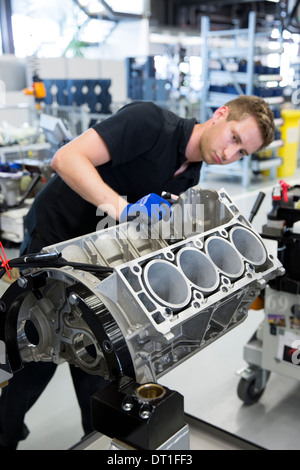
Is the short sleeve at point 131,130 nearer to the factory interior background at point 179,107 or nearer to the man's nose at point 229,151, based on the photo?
the man's nose at point 229,151

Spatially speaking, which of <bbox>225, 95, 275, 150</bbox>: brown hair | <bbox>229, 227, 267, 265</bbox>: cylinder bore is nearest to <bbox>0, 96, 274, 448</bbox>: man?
<bbox>225, 95, 275, 150</bbox>: brown hair

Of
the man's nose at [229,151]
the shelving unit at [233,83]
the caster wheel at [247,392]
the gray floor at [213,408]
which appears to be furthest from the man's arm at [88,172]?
the shelving unit at [233,83]

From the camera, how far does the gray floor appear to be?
6.72ft

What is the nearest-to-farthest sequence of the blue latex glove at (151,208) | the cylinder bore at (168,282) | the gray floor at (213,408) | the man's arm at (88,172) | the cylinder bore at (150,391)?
1. the cylinder bore at (150,391)
2. the cylinder bore at (168,282)
3. the blue latex glove at (151,208)
4. the man's arm at (88,172)
5. the gray floor at (213,408)

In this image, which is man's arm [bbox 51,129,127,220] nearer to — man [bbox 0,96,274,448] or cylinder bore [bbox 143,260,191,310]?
man [bbox 0,96,274,448]

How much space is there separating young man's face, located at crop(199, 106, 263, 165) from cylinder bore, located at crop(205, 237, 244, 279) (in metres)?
0.53

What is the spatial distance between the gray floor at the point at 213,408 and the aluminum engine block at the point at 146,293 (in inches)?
41.4

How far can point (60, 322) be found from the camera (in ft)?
3.37

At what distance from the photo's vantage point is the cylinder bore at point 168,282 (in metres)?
0.97

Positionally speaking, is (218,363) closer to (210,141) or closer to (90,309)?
(210,141)

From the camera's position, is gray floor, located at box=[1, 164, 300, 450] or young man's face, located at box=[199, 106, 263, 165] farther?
gray floor, located at box=[1, 164, 300, 450]

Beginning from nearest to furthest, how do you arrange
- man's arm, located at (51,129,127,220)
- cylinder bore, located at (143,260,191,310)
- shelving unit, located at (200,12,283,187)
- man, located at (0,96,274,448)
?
cylinder bore, located at (143,260,191,310)
man's arm, located at (51,129,127,220)
man, located at (0,96,274,448)
shelving unit, located at (200,12,283,187)

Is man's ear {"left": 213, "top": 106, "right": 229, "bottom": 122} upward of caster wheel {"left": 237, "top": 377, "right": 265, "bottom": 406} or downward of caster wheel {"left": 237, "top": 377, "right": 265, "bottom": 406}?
upward

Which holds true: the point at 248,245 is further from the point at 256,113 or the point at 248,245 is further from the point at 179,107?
the point at 179,107
